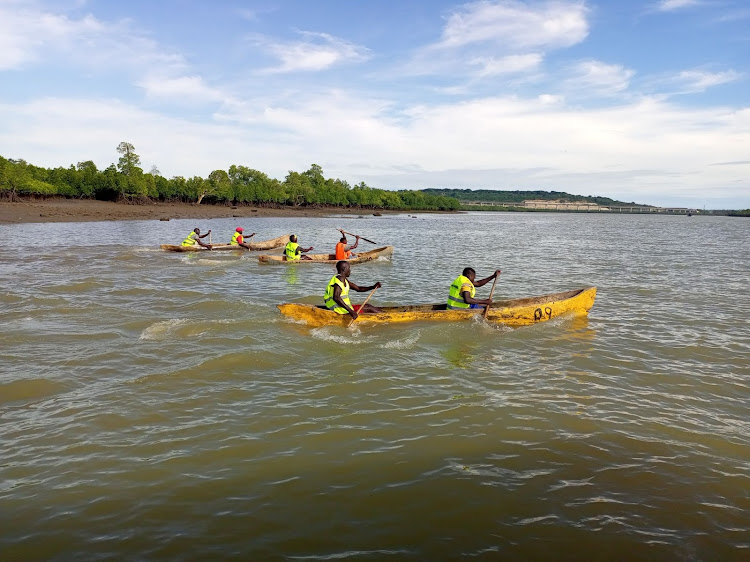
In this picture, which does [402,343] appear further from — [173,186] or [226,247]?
[173,186]

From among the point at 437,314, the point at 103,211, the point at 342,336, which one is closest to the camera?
the point at 342,336

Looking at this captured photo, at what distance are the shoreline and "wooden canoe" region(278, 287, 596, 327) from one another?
42.1 meters

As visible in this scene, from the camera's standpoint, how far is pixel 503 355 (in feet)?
33.9

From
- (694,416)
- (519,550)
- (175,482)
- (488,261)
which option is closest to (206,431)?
(175,482)

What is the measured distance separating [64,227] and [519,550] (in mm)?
47314

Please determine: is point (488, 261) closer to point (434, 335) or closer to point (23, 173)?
point (434, 335)

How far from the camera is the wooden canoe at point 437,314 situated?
12.0 metres

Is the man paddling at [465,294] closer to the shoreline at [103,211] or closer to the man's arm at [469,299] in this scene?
the man's arm at [469,299]

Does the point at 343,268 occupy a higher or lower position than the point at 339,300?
higher

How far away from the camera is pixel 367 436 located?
672 centimetres

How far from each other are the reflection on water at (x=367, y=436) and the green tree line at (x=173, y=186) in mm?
53666

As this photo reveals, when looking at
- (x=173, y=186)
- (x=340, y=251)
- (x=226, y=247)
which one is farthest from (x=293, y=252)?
(x=173, y=186)

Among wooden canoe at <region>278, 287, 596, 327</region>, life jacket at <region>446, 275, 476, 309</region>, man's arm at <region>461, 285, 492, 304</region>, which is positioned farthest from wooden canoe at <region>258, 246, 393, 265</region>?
man's arm at <region>461, 285, 492, 304</region>

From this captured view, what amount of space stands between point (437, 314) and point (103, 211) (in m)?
55.1
